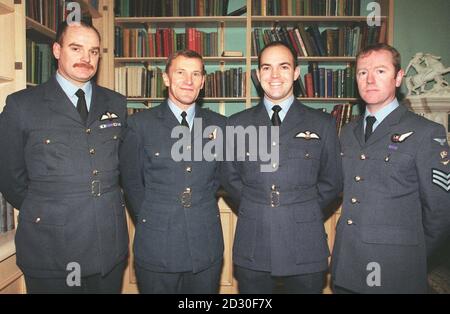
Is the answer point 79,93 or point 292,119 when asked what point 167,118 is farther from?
point 292,119

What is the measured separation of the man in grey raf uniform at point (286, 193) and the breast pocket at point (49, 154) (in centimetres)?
92

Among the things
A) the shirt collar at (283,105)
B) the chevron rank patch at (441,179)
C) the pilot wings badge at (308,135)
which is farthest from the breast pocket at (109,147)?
the chevron rank patch at (441,179)

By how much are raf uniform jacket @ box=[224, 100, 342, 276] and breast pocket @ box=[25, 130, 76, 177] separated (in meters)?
0.91

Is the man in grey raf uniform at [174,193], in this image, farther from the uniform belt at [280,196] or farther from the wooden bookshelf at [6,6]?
the wooden bookshelf at [6,6]

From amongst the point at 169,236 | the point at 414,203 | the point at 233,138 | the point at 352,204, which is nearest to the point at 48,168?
the point at 169,236

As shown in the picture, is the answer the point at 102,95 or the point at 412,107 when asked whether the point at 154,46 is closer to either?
the point at 102,95

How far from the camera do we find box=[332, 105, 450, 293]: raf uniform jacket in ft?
6.00

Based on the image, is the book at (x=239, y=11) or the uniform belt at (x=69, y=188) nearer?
the uniform belt at (x=69, y=188)

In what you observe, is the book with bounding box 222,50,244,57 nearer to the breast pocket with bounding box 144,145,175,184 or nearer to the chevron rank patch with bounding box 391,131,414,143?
the breast pocket with bounding box 144,145,175,184

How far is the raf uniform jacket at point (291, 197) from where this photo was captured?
1.92 meters

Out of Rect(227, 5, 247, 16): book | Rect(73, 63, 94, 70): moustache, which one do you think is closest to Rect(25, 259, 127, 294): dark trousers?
Rect(73, 63, 94, 70): moustache

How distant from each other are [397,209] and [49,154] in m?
1.73

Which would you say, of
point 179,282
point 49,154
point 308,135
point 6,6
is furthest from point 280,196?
point 6,6

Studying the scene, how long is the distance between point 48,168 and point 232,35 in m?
3.28
